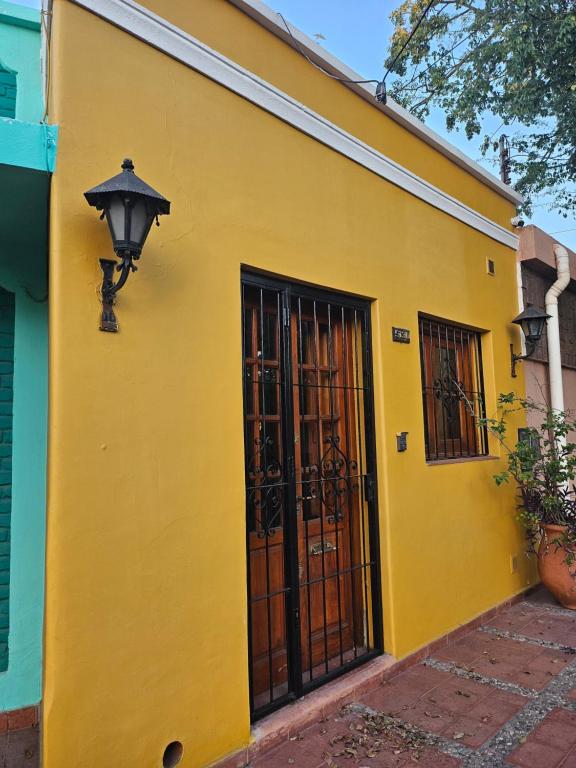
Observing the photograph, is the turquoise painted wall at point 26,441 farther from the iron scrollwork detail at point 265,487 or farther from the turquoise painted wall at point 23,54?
the iron scrollwork detail at point 265,487

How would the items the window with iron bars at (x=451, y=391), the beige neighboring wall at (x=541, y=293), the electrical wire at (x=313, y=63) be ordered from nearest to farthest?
the electrical wire at (x=313, y=63) < the window with iron bars at (x=451, y=391) < the beige neighboring wall at (x=541, y=293)

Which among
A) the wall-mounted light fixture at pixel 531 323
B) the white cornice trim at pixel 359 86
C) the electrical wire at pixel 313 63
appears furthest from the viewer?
the wall-mounted light fixture at pixel 531 323

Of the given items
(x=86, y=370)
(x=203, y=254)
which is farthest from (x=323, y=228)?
(x=86, y=370)

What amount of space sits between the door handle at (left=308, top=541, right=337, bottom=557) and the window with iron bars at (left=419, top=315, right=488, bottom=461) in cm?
128

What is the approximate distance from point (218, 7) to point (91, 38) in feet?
3.08

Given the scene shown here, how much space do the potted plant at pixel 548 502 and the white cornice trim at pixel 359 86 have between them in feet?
7.54

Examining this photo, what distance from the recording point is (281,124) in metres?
3.15

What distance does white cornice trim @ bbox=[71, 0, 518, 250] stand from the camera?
2.42 m

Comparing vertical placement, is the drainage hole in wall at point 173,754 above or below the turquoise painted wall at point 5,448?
below

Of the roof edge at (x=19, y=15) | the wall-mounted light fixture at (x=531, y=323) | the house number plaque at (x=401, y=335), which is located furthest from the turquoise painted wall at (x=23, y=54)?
the wall-mounted light fixture at (x=531, y=323)

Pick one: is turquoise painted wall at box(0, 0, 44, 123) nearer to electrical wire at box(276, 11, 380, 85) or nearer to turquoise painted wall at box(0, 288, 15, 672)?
turquoise painted wall at box(0, 288, 15, 672)

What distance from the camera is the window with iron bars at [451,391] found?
4406 millimetres

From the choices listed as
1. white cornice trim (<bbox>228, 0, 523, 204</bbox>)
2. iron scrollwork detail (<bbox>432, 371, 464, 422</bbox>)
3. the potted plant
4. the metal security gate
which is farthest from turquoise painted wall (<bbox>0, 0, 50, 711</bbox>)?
the potted plant

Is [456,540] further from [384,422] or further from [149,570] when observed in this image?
[149,570]
